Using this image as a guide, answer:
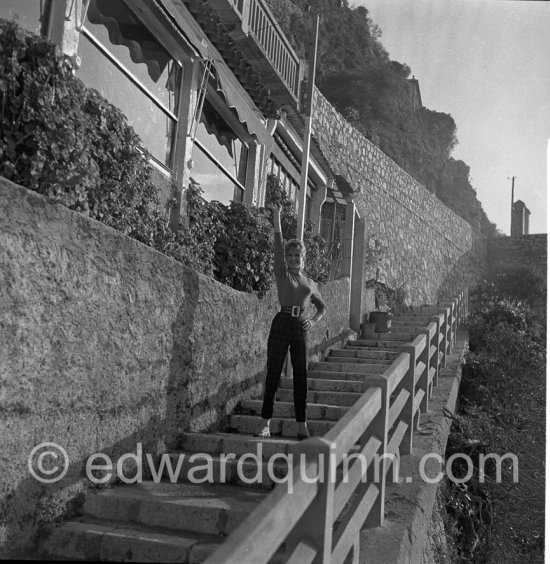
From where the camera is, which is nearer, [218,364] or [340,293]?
[218,364]

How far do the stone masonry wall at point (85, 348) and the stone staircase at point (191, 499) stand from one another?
0.17 m

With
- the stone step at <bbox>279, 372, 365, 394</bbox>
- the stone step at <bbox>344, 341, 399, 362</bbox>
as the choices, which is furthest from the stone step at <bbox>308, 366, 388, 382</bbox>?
the stone step at <bbox>344, 341, 399, 362</bbox>

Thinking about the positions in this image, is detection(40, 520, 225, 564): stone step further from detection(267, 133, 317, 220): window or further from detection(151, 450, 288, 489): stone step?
detection(267, 133, 317, 220): window

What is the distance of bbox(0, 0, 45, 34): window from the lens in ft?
16.0

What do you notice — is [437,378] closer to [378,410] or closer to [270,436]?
[270,436]

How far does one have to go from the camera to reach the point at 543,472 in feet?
20.4

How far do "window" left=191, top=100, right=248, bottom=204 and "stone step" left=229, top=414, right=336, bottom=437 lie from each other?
3.48 m

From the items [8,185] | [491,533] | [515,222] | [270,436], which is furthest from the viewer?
[515,222]

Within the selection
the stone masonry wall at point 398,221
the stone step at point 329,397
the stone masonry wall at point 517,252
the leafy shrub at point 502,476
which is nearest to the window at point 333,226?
the stone masonry wall at point 398,221

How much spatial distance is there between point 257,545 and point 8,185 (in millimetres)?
2148

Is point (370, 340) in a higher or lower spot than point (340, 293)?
lower

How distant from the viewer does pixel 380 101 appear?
2834cm

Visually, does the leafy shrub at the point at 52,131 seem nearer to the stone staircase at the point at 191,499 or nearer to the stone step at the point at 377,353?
the stone staircase at the point at 191,499

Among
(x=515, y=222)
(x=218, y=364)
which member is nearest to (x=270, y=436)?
(x=218, y=364)
